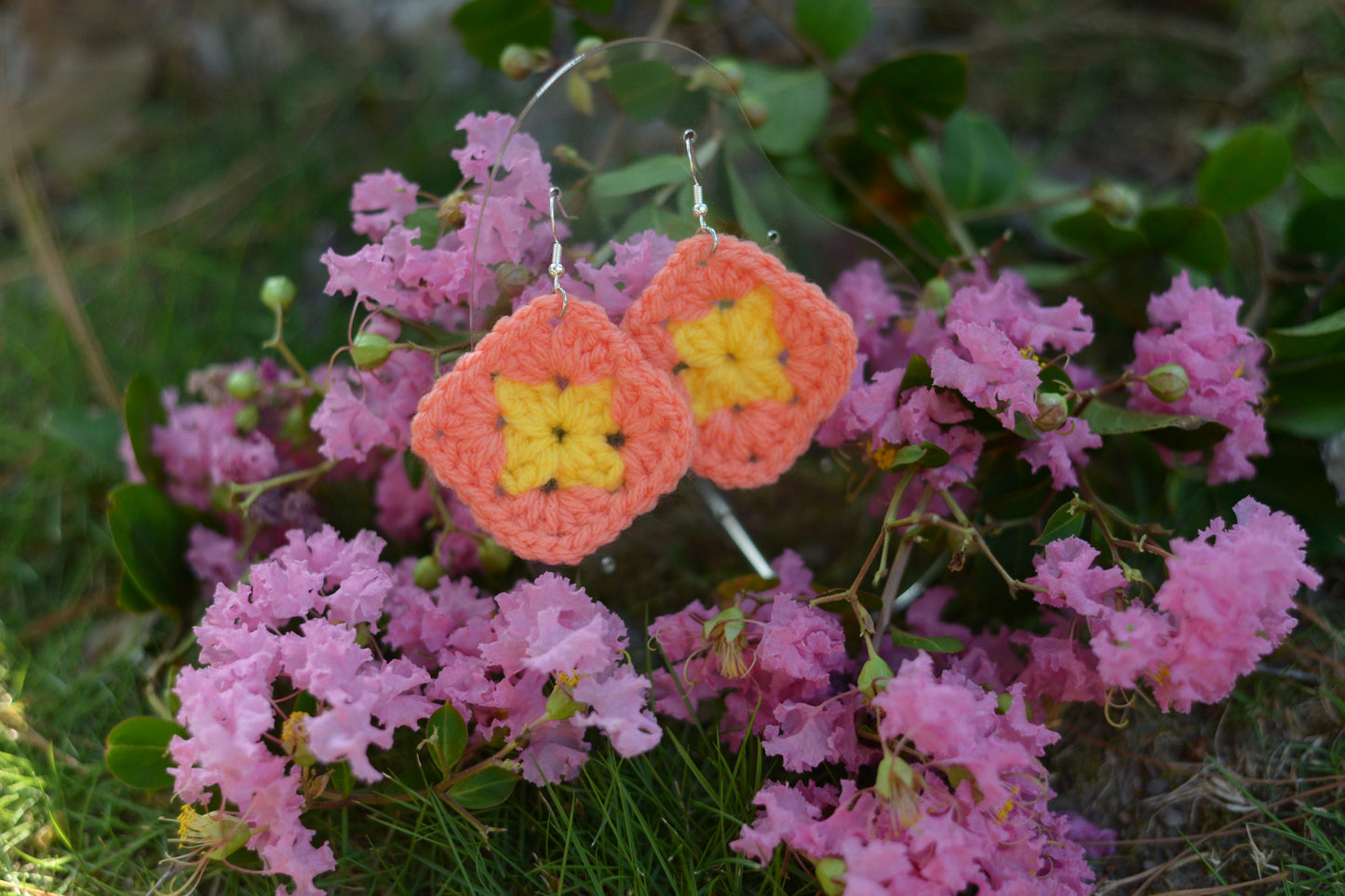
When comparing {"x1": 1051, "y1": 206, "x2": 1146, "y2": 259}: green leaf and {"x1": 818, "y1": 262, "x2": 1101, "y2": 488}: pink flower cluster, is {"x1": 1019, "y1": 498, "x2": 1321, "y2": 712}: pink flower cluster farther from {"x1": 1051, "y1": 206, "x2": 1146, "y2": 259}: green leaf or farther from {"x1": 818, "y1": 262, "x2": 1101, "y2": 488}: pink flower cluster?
{"x1": 1051, "y1": 206, "x2": 1146, "y2": 259}: green leaf

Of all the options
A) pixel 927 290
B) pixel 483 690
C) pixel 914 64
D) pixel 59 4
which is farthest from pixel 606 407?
pixel 59 4

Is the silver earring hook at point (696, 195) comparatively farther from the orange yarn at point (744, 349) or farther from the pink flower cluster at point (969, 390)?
the pink flower cluster at point (969, 390)

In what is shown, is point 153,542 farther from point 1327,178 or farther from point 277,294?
point 1327,178

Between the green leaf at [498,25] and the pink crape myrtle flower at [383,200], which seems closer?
the pink crape myrtle flower at [383,200]

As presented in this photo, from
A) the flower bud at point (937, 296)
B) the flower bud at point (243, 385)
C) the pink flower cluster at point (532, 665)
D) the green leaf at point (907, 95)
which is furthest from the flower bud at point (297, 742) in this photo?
the green leaf at point (907, 95)

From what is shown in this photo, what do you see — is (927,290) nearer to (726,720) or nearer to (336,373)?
(726,720)

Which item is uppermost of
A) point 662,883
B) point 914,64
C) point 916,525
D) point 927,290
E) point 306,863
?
point 914,64
